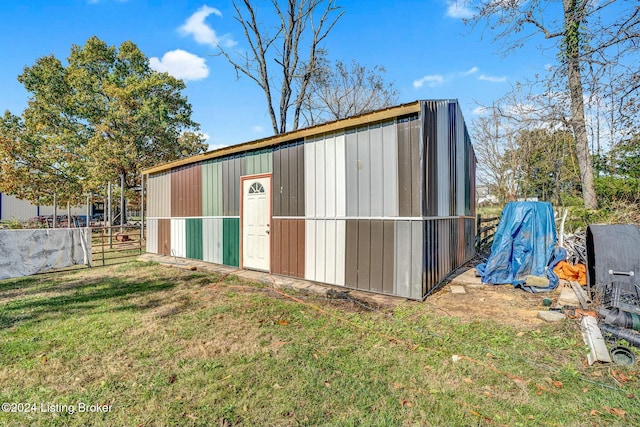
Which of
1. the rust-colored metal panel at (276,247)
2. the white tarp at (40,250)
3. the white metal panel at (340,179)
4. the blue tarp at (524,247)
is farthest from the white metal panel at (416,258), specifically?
the white tarp at (40,250)

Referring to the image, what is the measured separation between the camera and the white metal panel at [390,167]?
4.79 metres

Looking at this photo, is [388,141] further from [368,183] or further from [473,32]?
[473,32]

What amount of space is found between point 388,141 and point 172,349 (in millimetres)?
4084

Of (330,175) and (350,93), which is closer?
(330,175)

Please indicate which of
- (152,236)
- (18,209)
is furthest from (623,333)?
(18,209)

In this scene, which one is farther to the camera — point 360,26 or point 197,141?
point 197,141

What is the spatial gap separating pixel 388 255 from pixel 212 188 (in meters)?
5.26

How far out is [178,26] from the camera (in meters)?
12.1

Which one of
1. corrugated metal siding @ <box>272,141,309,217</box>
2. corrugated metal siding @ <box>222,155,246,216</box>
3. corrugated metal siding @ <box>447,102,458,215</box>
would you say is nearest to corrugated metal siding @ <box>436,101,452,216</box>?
corrugated metal siding @ <box>447,102,458,215</box>

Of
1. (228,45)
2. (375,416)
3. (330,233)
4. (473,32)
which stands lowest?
(375,416)

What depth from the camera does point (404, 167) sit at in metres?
4.70

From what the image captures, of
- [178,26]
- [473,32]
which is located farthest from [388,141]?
[178,26]

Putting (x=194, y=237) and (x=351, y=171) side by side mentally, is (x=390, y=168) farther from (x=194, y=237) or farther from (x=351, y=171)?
(x=194, y=237)

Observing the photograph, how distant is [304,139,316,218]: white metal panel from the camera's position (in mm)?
5834
